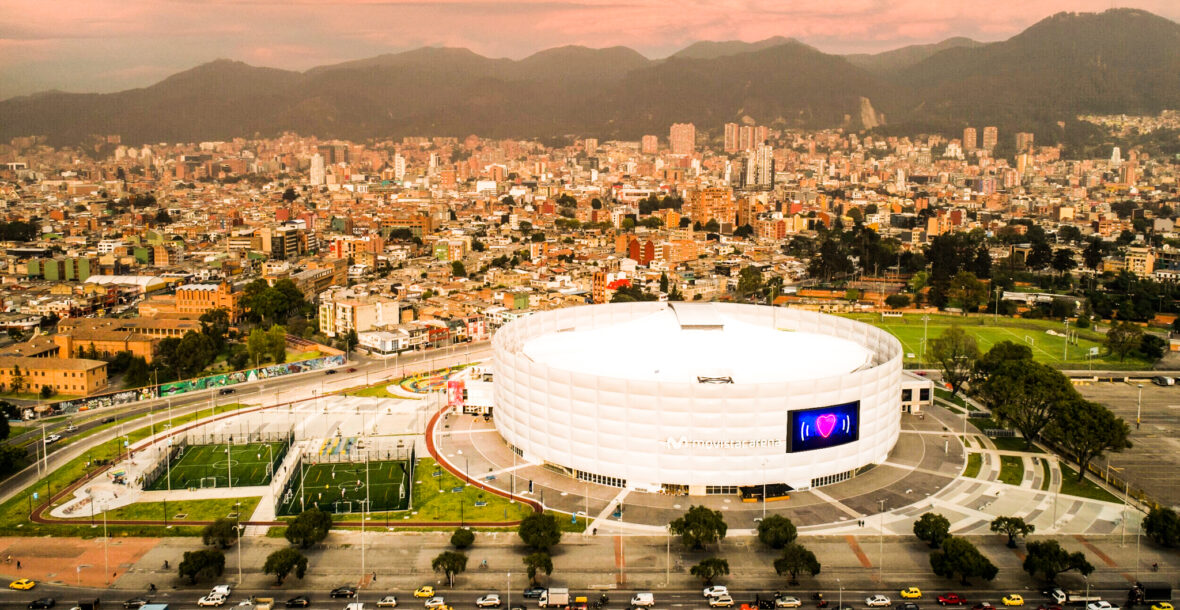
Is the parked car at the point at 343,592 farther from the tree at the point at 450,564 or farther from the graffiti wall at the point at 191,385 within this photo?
the graffiti wall at the point at 191,385

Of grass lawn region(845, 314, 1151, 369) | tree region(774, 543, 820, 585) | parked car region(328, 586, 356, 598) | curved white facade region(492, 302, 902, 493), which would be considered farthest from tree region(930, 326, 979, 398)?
parked car region(328, 586, 356, 598)

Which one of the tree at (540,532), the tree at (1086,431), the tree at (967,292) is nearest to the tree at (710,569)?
the tree at (540,532)

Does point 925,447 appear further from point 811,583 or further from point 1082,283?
point 1082,283

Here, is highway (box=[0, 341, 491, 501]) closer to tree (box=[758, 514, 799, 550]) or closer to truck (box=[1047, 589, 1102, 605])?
tree (box=[758, 514, 799, 550])

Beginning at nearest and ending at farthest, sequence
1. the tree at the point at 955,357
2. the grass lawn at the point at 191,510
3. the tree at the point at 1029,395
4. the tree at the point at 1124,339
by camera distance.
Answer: the grass lawn at the point at 191,510, the tree at the point at 1029,395, the tree at the point at 955,357, the tree at the point at 1124,339

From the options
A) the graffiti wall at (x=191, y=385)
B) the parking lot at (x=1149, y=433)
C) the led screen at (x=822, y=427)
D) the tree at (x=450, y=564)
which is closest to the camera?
the tree at (x=450, y=564)

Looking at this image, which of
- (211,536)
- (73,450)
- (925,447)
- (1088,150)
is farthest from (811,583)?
(1088,150)
